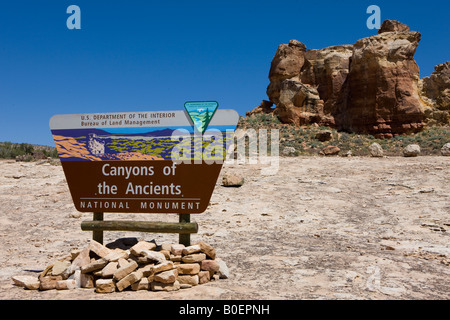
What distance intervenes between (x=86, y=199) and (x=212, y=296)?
9.50 feet

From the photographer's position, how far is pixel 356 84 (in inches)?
1571

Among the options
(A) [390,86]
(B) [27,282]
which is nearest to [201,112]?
(B) [27,282]

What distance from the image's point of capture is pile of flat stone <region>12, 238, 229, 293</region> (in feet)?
16.7

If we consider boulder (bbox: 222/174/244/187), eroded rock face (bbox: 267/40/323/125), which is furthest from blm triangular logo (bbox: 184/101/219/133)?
eroded rock face (bbox: 267/40/323/125)

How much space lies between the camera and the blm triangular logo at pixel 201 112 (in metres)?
5.95

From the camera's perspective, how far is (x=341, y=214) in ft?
35.1

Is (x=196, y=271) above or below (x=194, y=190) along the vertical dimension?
below

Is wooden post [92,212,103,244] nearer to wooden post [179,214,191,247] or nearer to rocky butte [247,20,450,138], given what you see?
wooden post [179,214,191,247]

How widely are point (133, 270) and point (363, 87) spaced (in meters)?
38.5

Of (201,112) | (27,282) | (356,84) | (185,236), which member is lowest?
(27,282)

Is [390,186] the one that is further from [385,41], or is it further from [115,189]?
[385,41]

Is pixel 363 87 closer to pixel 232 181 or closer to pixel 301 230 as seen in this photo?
pixel 232 181

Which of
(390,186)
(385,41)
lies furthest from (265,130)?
(390,186)

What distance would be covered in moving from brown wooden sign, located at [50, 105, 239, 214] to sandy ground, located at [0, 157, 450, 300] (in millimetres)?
1462
